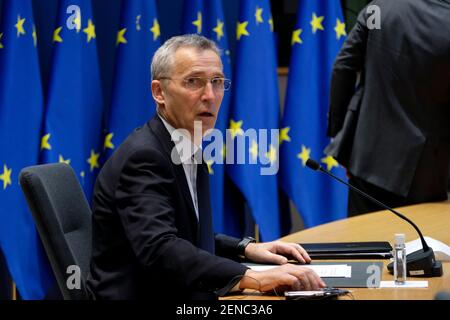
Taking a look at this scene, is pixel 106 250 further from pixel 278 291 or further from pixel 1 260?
pixel 1 260

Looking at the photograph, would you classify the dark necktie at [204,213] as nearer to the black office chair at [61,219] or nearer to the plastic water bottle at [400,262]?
the black office chair at [61,219]

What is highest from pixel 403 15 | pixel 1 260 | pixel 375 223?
pixel 403 15

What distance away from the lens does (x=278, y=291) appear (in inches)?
69.4

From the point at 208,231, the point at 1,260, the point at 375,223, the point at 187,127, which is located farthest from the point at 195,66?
the point at 1,260

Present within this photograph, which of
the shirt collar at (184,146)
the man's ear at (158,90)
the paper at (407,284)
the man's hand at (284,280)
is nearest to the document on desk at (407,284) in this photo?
the paper at (407,284)

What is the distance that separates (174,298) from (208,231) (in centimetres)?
26

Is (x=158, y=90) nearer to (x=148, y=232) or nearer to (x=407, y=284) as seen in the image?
(x=148, y=232)

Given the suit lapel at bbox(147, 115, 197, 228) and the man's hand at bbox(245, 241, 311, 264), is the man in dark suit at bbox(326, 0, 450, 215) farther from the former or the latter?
the suit lapel at bbox(147, 115, 197, 228)

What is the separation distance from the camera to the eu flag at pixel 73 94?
374 centimetres

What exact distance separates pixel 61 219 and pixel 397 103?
1850 millimetres

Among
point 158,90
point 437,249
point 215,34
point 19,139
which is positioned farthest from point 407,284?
point 215,34

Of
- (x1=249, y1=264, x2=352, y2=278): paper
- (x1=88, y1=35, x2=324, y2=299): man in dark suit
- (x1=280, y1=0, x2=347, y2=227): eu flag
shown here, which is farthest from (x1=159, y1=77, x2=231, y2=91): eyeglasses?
(x1=280, y1=0, x2=347, y2=227): eu flag

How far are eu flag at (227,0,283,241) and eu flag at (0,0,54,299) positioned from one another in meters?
1.10
